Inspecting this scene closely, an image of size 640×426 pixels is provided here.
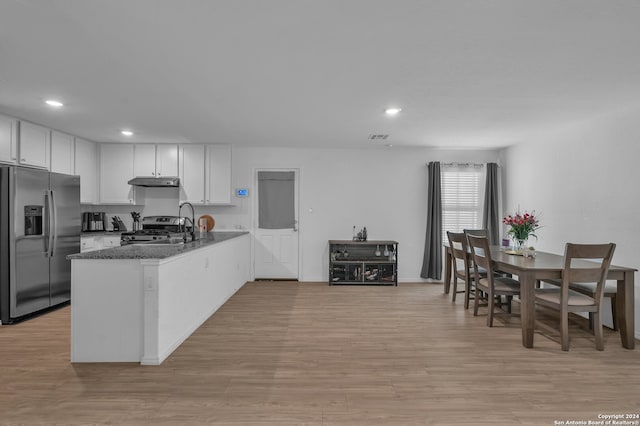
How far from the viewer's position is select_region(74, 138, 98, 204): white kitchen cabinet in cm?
530

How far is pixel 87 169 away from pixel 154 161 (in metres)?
0.99

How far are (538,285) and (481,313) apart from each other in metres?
0.88

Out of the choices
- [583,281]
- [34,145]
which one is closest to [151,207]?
[34,145]

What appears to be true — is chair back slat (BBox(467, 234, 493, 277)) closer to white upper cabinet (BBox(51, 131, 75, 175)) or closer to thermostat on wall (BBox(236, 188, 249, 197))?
thermostat on wall (BBox(236, 188, 249, 197))

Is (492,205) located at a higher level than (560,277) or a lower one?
higher

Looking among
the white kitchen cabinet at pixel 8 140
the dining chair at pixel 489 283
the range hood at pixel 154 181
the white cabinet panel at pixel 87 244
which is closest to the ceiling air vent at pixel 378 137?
the dining chair at pixel 489 283

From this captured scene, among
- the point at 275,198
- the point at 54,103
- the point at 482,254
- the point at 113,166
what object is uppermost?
the point at 54,103

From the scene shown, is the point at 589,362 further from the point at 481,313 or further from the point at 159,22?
the point at 159,22

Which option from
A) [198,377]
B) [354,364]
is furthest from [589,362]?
[198,377]

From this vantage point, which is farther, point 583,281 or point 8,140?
point 8,140

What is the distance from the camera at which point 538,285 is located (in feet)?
14.8

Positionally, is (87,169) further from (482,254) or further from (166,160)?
(482,254)

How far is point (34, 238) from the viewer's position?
13.4ft

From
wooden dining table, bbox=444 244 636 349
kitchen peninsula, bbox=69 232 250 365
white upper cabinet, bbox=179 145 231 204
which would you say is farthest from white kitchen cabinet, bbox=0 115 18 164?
wooden dining table, bbox=444 244 636 349
